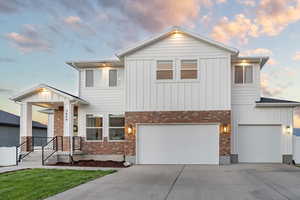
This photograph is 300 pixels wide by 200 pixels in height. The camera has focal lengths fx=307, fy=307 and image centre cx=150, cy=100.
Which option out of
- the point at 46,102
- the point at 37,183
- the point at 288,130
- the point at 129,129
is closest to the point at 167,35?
the point at 129,129

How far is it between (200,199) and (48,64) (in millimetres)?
16328

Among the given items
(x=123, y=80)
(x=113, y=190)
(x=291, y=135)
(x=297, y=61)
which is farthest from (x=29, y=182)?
(x=297, y=61)

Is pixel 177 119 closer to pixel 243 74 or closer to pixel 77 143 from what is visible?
pixel 243 74

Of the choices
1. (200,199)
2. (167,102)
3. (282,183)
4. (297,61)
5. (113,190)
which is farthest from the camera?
(297,61)

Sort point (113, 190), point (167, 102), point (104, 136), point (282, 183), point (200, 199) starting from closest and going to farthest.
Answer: point (200, 199)
point (113, 190)
point (282, 183)
point (167, 102)
point (104, 136)

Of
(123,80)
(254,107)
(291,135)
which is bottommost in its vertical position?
(291,135)

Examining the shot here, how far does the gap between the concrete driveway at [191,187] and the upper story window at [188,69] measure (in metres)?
5.79

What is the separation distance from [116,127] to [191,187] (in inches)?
358

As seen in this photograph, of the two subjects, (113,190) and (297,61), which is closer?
(113,190)

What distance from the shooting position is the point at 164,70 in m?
16.4

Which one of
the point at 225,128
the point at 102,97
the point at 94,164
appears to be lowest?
the point at 94,164

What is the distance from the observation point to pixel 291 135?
16703 millimetres

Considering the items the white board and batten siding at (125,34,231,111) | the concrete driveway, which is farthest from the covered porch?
the concrete driveway

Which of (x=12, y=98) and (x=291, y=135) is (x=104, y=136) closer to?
(x=12, y=98)
